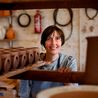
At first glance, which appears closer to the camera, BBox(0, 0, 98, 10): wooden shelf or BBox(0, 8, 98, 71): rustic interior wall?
BBox(0, 0, 98, 10): wooden shelf

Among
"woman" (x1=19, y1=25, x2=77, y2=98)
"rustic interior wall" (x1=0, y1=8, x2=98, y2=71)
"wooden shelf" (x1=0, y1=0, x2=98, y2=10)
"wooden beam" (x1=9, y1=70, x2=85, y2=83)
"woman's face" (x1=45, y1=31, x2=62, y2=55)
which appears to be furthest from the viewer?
"rustic interior wall" (x1=0, y1=8, x2=98, y2=71)

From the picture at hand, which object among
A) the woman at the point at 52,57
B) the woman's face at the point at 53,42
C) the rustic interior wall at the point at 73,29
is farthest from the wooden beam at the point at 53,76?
the rustic interior wall at the point at 73,29

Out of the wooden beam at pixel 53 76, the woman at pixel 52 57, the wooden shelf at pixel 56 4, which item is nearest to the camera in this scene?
the wooden shelf at pixel 56 4

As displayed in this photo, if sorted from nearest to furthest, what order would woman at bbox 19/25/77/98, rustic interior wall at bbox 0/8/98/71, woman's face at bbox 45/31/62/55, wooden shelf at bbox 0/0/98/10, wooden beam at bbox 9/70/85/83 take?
wooden shelf at bbox 0/0/98/10 → wooden beam at bbox 9/70/85/83 → woman at bbox 19/25/77/98 → woman's face at bbox 45/31/62/55 → rustic interior wall at bbox 0/8/98/71

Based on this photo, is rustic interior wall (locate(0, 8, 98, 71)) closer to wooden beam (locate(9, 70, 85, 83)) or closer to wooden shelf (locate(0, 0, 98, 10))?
wooden beam (locate(9, 70, 85, 83))

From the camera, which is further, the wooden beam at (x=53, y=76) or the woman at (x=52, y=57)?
the woman at (x=52, y=57)

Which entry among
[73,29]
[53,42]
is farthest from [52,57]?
[73,29]

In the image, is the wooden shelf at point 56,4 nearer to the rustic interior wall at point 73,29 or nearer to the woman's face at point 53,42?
the woman's face at point 53,42

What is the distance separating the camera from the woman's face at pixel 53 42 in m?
1.99

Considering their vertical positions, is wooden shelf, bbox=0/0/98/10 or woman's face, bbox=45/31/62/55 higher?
wooden shelf, bbox=0/0/98/10

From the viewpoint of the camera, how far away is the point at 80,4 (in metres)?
0.64

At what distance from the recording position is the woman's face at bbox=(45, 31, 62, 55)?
6.52 ft

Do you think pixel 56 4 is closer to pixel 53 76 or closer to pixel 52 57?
pixel 53 76

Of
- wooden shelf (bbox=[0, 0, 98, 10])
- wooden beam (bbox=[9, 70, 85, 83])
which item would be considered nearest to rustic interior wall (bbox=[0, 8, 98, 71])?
wooden beam (bbox=[9, 70, 85, 83])
